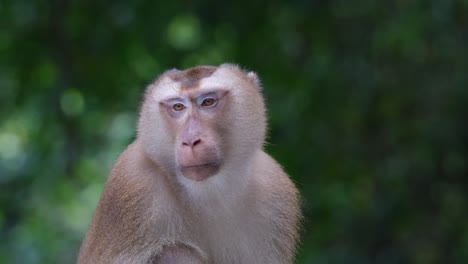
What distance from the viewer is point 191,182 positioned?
5.49 m

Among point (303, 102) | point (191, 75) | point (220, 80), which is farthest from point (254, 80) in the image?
point (303, 102)

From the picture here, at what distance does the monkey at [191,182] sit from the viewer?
546cm

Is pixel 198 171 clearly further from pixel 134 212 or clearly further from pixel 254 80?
pixel 254 80

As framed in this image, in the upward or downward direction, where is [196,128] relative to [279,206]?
upward

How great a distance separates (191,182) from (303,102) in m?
5.29

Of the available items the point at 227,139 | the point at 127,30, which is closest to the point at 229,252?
the point at 227,139

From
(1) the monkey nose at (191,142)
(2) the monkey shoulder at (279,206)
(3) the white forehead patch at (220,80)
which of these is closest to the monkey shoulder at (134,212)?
(1) the monkey nose at (191,142)

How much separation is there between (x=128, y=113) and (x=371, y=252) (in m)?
2.91

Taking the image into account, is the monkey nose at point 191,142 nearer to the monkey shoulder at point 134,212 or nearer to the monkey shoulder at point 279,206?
the monkey shoulder at point 134,212

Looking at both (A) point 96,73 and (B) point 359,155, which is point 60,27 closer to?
(A) point 96,73

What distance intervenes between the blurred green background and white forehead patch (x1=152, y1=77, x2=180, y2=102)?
436 cm

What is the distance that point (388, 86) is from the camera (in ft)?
35.5

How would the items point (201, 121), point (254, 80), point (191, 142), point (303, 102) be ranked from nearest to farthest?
point (191, 142), point (201, 121), point (254, 80), point (303, 102)

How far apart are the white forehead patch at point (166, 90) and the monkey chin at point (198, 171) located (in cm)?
45
